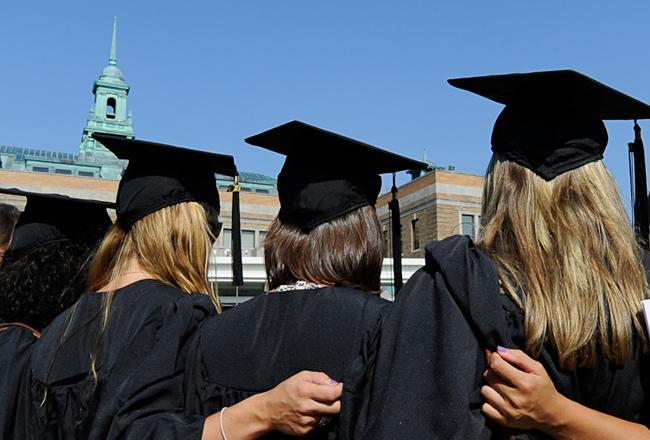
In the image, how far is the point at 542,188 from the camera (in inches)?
75.0

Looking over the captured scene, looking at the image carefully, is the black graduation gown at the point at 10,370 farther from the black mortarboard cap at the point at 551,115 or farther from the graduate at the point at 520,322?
the black mortarboard cap at the point at 551,115

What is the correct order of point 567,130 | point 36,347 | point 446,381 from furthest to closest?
point 36,347 < point 567,130 < point 446,381

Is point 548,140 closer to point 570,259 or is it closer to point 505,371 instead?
point 570,259

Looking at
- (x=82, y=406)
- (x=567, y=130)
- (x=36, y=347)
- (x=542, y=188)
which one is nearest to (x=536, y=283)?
(x=542, y=188)

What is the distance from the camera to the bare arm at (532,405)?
1.63 m

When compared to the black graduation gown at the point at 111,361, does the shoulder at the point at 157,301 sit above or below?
above

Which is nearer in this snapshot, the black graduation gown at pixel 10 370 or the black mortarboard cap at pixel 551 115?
the black mortarboard cap at pixel 551 115

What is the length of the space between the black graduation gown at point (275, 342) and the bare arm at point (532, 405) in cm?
43

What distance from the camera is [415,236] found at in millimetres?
36969

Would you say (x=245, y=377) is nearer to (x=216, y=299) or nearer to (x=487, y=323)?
(x=216, y=299)

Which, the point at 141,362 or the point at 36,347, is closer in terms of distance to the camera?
the point at 141,362

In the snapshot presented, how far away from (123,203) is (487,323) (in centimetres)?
158

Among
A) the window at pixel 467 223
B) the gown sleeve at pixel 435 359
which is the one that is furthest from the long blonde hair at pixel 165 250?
the window at pixel 467 223

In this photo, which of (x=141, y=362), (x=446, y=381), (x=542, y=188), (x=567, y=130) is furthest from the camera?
(x=141, y=362)
